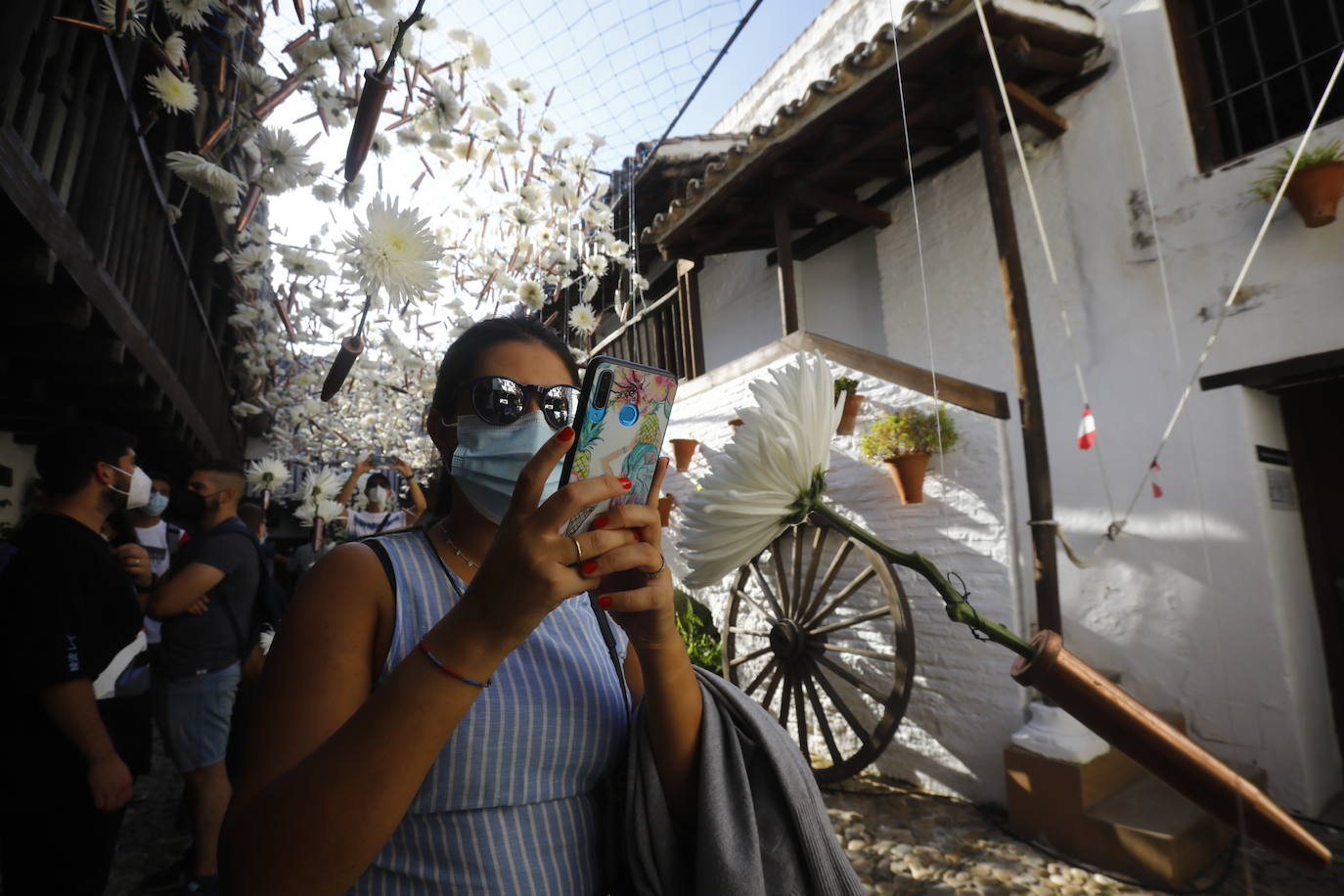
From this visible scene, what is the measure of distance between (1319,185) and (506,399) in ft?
14.1

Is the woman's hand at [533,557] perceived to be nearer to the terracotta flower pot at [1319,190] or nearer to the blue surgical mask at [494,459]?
the blue surgical mask at [494,459]

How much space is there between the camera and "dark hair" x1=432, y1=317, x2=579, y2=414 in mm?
1214

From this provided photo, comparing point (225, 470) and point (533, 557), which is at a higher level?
point (225, 470)

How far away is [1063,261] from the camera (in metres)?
4.41

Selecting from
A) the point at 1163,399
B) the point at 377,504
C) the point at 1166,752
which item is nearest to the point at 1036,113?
the point at 1163,399

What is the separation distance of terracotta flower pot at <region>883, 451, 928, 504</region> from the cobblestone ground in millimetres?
1769

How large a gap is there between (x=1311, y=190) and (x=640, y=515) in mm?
4316

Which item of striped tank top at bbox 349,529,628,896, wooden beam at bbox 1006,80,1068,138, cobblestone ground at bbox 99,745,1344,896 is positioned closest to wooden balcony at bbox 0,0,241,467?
striped tank top at bbox 349,529,628,896

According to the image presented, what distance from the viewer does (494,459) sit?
1.14m

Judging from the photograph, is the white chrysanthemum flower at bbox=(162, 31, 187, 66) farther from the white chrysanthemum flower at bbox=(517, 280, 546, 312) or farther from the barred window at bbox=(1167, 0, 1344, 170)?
the barred window at bbox=(1167, 0, 1344, 170)

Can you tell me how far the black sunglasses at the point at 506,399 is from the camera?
3.81ft

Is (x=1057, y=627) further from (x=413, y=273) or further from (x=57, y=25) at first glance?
(x=57, y=25)

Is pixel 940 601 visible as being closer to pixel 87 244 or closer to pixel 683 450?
pixel 683 450

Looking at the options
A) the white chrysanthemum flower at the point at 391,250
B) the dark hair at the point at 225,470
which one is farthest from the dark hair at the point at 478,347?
the dark hair at the point at 225,470
